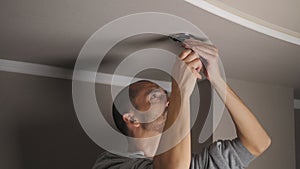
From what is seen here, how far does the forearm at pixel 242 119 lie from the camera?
1.57 m

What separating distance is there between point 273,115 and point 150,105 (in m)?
2.11

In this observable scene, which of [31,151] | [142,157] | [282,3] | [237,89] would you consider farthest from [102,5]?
[237,89]

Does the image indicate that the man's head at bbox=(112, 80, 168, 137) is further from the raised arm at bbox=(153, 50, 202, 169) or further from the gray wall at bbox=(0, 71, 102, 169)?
the gray wall at bbox=(0, 71, 102, 169)

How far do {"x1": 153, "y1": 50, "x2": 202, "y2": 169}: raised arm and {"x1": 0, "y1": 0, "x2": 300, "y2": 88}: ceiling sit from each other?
1.44 ft

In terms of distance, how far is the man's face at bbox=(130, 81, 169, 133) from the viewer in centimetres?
170

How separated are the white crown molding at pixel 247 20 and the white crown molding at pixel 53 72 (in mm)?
1086

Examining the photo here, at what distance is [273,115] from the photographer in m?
3.56

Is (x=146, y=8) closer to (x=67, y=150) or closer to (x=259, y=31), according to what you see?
Result: (x=259, y=31)

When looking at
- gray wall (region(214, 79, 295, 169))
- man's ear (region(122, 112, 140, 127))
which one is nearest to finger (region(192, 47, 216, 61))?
man's ear (region(122, 112, 140, 127))

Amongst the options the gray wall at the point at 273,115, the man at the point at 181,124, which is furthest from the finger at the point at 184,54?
the gray wall at the point at 273,115

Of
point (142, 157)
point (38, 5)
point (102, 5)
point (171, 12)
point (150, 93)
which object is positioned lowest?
point (142, 157)

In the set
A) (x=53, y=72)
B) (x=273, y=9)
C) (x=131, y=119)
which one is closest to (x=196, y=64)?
(x=131, y=119)

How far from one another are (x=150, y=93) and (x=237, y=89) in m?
1.73

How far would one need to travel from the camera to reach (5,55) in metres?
2.50
